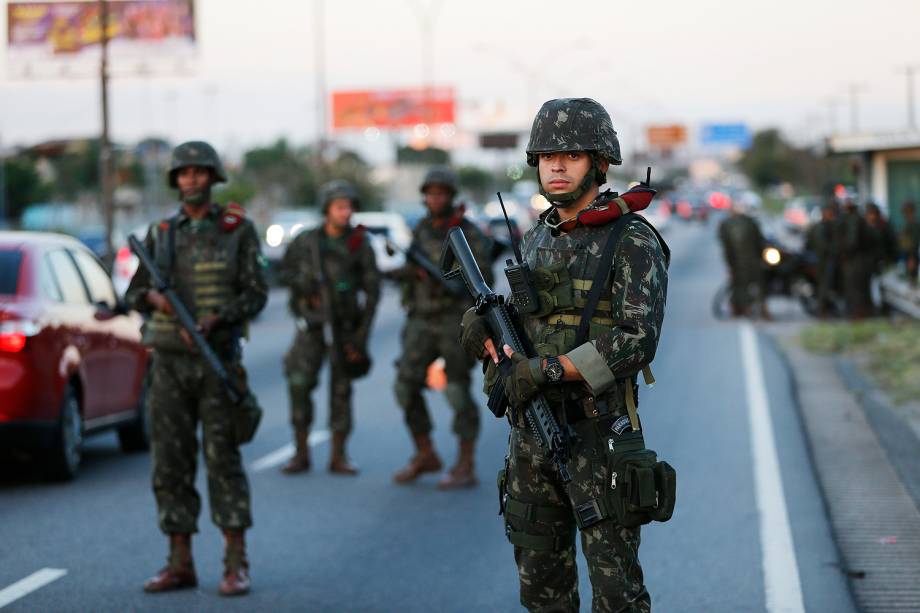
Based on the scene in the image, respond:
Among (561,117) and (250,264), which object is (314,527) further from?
(561,117)

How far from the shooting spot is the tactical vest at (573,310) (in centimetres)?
473

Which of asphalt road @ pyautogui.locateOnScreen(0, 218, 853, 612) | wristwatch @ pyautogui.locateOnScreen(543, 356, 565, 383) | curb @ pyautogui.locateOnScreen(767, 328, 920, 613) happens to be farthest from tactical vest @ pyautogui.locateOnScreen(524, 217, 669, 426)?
curb @ pyautogui.locateOnScreen(767, 328, 920, 613)

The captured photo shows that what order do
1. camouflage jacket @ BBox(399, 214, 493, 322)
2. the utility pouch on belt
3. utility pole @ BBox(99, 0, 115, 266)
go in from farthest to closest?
1. utility pole @ BBox(99, 0, 115, 266)
2. camouflage jacket @ BBox(399, 214, 493, 322)
3. the utility pouch on belt

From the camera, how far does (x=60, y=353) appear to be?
375 inches

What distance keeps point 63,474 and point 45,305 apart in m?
1.10

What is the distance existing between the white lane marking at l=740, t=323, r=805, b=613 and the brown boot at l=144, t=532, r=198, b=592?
2566 millimetres

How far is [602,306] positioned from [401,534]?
152 inches

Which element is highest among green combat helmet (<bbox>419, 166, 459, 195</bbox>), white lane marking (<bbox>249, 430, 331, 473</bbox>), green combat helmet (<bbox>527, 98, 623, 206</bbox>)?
green combat helmet (<bbox>527, 98, 623, 206</bbox>)

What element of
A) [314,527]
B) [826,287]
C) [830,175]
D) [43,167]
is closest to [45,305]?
[314,527]

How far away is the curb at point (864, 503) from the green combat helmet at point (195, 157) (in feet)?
11.4

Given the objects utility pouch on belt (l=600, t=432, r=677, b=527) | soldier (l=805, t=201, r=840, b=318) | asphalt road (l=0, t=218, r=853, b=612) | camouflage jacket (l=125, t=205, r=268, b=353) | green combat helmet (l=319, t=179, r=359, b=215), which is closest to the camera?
utility pouch on belt (l=600, t=432, r=677, b=527)

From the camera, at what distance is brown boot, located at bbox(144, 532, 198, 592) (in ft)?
22.8

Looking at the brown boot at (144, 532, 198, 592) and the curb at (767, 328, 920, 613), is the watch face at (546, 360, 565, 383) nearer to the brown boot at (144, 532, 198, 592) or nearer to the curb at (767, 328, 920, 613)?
the curb at (767, 328, 920, 613)

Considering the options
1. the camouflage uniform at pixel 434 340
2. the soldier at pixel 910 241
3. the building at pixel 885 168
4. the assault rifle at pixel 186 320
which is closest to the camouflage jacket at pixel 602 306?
the assault rifle at pixel 186 320
